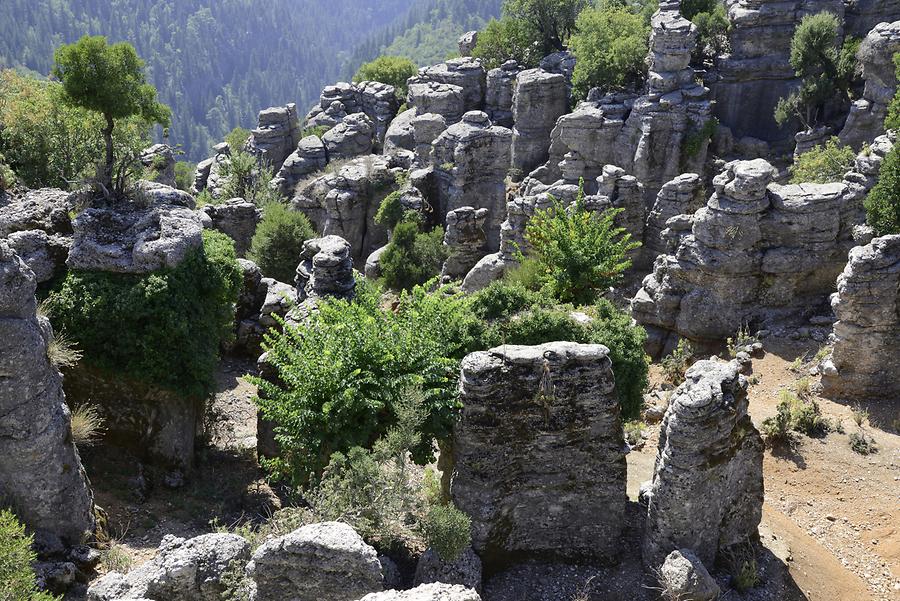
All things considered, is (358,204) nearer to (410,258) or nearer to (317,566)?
(410,258)

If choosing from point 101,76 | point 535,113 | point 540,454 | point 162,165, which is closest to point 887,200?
point 540,454

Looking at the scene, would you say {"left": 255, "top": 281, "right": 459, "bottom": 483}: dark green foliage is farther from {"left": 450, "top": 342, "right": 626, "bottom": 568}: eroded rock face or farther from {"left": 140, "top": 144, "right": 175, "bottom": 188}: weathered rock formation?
{"left": 140, "top": 144, "right": 175, "bottom": 188}: weathered rock formation

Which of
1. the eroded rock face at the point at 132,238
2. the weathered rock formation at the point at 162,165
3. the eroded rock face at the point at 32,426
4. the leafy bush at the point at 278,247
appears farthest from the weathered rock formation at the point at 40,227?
the weathered rock formation at the point at 162,165

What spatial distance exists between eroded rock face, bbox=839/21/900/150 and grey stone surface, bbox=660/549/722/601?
28.2m

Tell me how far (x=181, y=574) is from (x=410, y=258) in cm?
2580

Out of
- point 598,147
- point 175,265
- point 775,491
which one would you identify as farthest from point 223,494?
point 598,147

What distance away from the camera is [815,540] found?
59.3 ft

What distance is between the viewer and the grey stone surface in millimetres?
14469

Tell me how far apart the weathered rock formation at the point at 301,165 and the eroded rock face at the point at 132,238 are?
1185 inches

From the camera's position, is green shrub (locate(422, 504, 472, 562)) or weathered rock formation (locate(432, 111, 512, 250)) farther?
weathered rock formation (locate(432, 111, 512, 250))

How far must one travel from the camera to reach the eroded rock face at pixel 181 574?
40.3 feet

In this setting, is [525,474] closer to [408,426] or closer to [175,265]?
[408,426]

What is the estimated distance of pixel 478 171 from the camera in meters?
40.3

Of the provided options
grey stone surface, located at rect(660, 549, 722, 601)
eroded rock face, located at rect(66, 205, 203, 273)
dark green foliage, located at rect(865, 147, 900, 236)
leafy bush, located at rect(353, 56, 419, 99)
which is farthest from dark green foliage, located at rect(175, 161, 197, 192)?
grey stone surface, located at rect(660, 549, 722, 601)
